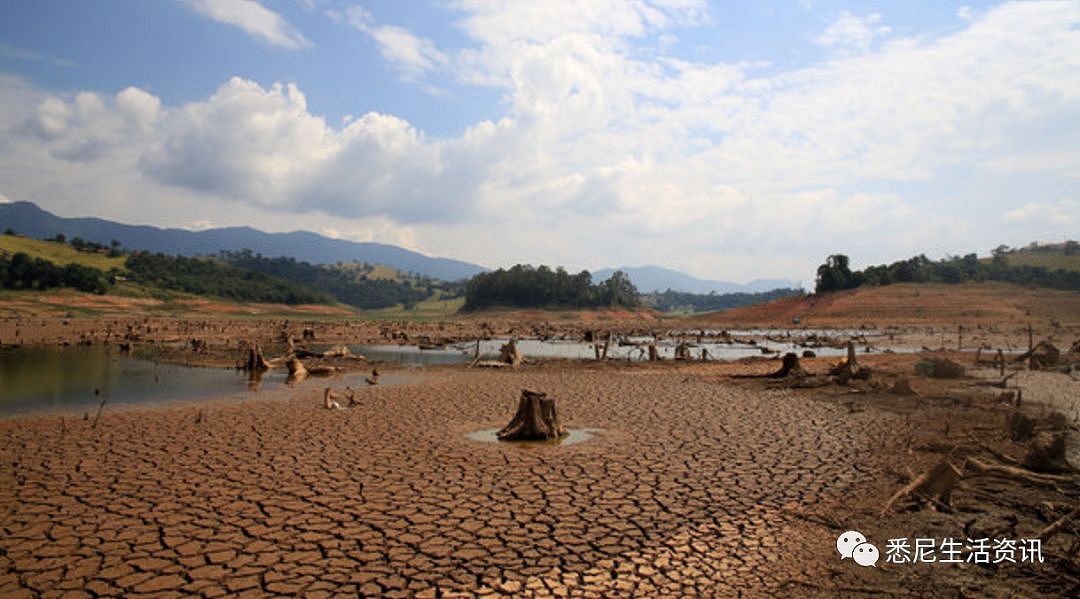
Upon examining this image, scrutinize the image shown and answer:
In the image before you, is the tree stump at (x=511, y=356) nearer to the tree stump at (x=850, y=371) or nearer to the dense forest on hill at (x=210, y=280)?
the tree stump at (x=850, y=371)

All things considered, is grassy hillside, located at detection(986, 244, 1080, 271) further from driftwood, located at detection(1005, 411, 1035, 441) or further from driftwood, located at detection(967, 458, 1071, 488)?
driftwood, located at detection(967, 458, 1071, 488)

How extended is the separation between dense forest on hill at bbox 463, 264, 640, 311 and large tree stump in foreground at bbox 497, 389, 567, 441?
9157 cm

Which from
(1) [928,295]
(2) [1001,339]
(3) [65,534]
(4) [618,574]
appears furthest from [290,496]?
(1) [928,295]

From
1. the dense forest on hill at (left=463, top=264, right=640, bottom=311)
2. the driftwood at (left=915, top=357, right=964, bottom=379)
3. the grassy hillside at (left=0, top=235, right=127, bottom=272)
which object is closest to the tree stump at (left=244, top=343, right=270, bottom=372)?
the driftwood at (left=915, top=357, right=964, bottom=379)

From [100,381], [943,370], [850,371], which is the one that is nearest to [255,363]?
[100,381]

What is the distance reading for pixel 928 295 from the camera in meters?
74.8

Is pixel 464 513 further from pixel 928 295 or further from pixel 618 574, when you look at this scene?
pixel 928 295

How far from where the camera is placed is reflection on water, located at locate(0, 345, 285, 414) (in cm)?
1881

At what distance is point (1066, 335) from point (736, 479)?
52.9 metres

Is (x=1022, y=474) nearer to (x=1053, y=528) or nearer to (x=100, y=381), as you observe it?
(x=1053, y=528)

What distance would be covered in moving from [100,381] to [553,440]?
63.5 ft

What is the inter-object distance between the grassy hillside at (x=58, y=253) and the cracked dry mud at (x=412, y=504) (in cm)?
8465

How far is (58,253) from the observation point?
88.4 metres

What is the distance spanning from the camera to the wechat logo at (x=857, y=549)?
22.9ft
